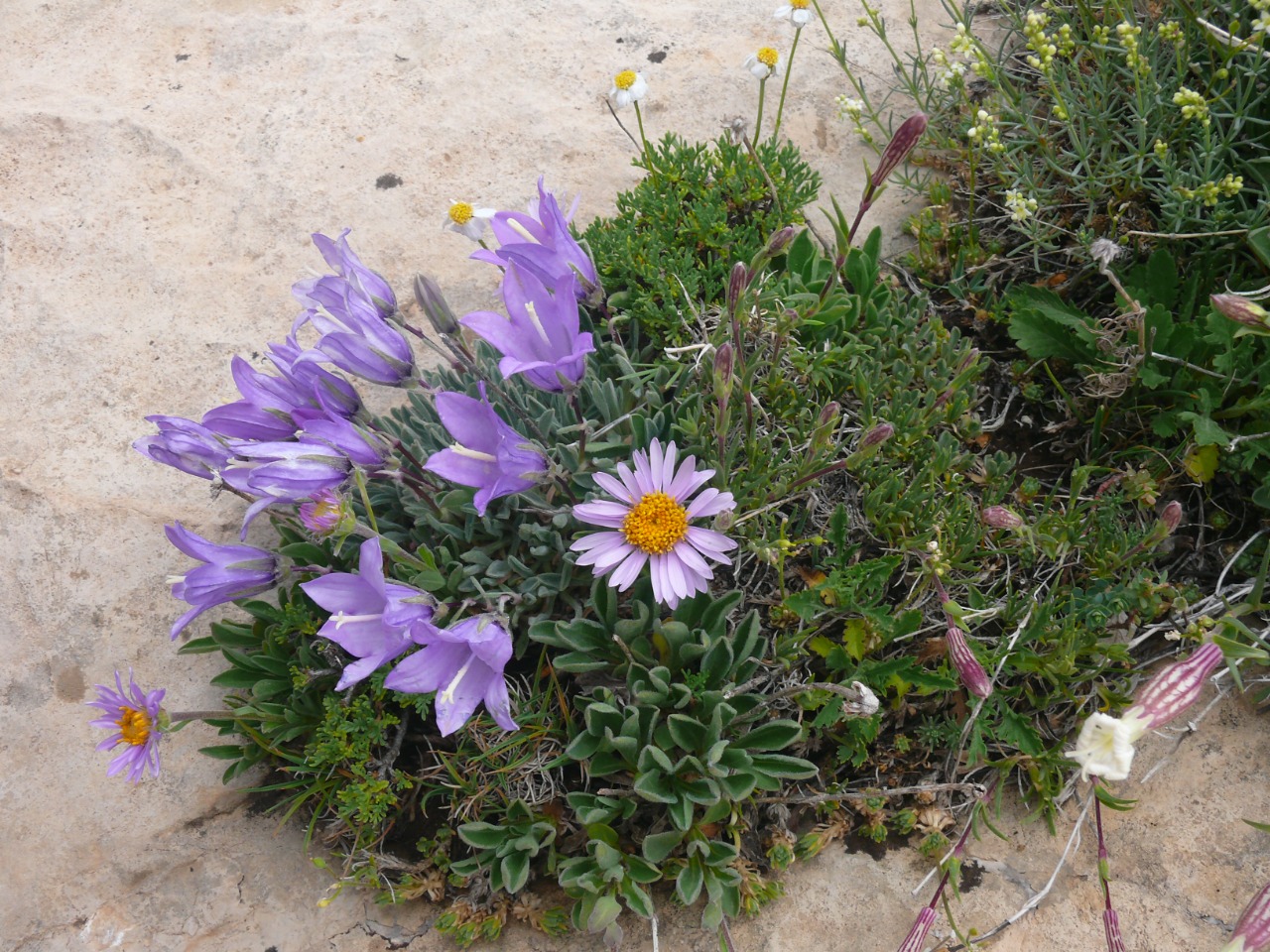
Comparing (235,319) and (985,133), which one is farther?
(235,319)

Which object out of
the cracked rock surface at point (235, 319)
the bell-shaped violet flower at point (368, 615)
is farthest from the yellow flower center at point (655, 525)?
the cracked rock surface at point (235, 319)

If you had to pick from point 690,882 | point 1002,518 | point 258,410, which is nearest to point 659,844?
point 690,882

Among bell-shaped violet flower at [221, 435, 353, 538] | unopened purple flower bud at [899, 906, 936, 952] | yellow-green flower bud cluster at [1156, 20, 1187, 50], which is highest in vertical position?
yellow-green flower bud cluster at [1156, 20, 1187, 50]

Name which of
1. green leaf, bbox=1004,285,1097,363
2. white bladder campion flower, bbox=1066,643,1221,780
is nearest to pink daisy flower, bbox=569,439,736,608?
white bladder campion flower, bbox=1066,643,1221,780

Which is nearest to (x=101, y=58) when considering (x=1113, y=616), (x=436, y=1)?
(x=436, y=1)

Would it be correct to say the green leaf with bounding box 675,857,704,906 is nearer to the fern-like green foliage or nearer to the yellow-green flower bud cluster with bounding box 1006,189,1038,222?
the fern-like green foliage

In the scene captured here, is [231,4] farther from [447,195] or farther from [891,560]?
[891,560]

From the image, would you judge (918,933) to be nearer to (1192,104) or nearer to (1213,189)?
(1213,189)

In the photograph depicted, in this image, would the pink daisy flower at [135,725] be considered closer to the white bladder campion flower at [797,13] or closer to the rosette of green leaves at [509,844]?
the rosette of green leaves at [509,844]
